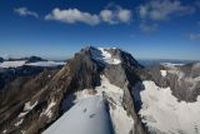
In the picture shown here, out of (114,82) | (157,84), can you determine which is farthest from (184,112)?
(114,82)

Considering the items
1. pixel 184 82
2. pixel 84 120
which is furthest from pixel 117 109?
pixel 184 82

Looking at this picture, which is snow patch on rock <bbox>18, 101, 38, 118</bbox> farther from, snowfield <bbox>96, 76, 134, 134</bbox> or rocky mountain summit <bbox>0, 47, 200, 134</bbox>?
snowfield <bbox>96, 76, 134, 134</bbox>

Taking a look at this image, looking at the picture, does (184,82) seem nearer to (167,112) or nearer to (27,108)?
(167,112)

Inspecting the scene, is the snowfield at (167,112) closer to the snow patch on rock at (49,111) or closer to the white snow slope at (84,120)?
the white snow slope at (84,120)

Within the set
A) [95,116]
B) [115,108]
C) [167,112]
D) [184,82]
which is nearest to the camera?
[95,116]

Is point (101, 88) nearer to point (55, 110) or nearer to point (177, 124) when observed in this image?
point (55, 110)

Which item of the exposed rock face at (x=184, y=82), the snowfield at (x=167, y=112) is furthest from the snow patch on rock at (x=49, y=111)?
the exposed rock face at (x=184, y=82)
